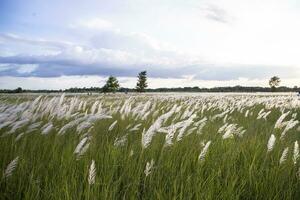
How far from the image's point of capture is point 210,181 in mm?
2945

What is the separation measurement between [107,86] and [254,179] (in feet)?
329

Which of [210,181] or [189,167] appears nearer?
[210,181]

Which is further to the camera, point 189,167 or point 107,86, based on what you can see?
point 107,86

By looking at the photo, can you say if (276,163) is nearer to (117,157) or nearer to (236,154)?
(236,154)

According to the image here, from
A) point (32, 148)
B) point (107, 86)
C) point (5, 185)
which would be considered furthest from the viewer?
point (107, 86)

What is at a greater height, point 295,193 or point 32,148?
point 32,148

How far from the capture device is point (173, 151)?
3.85 metres

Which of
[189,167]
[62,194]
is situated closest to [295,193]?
[189,167]

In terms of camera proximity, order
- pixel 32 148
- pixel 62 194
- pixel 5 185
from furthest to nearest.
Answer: pixel 32 148
pixel 5 185
pixel 62 194

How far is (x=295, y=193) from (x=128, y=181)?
4.40 feet

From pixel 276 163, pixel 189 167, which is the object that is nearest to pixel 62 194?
pixel 189 167

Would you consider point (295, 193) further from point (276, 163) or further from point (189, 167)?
point (189, 167)

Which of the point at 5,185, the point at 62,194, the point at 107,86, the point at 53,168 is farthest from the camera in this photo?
the point at 107,86

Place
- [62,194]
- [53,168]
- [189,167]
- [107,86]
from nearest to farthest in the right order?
[62,194] → [53,168] → [189,167] → [107,86]
